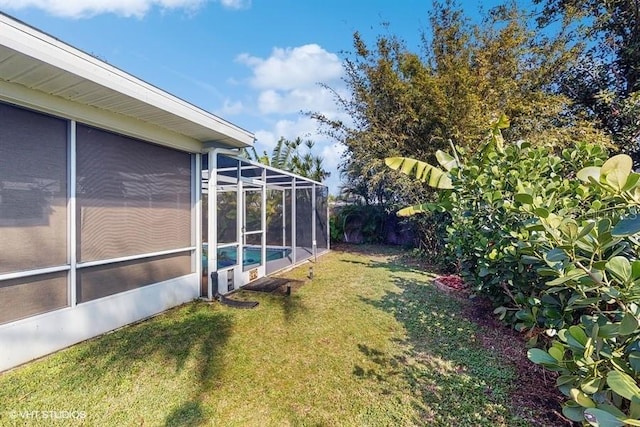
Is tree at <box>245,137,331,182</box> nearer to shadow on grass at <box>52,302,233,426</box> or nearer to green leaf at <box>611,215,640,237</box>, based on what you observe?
shadow on grass at <box>52,302,233,426</box>

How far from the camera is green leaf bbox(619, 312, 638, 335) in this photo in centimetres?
130

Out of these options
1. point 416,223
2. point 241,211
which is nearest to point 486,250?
point 241,211

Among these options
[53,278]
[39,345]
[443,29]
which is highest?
[443,29]

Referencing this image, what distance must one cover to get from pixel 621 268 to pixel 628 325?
9.7 inches

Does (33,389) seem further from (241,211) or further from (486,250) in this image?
(486,250)

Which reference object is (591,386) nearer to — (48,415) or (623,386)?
(623,386)

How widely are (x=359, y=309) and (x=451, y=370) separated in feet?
6.81

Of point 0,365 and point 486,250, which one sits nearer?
point 0,365

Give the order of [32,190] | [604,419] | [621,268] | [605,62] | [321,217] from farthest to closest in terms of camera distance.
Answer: [321,217] → [605,62] → [32,190] → [621,268] → [604,419]

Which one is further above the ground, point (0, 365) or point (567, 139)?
point (567, 139)

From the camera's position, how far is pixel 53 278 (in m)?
3.60

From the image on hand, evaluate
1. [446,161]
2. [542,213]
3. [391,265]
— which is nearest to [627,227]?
[542,213]

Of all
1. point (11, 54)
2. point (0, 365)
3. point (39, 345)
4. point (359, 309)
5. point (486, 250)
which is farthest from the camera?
point (359, 309)

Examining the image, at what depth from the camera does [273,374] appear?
322cm
